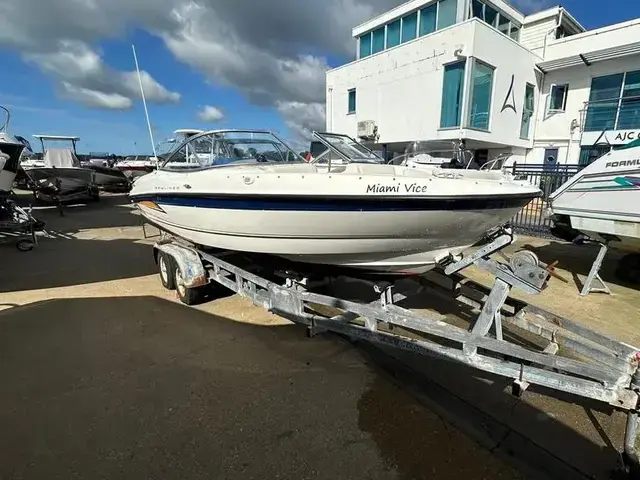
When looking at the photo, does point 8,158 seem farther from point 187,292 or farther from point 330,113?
point 330,113

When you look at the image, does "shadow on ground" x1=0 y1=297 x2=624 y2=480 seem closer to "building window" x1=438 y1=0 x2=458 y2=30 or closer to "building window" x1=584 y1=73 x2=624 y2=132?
"building window" x1=438 y1=0 x2=458 y2=30

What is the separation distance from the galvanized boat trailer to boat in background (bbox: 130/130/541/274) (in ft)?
0.85

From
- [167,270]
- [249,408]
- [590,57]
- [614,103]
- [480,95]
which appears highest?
[590,57]

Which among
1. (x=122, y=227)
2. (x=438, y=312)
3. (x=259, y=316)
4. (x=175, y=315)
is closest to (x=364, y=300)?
(x=438, y=312)

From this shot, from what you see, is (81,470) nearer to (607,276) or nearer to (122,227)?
(607,276)

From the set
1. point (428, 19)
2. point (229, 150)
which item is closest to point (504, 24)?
point (428, 19)

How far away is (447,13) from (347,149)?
13612 millimetres

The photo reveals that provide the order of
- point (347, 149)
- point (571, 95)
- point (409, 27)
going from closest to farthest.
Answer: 1. point (347, 149)
2. point (571, 95)
3. point (409, 27)

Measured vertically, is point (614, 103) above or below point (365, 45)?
below

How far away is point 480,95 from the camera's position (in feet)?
45.0

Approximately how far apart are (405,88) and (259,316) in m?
14.1

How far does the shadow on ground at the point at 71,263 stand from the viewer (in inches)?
206

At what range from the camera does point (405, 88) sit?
601 inches

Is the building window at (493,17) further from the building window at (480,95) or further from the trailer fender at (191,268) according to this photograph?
the trailer fender at (191,268)
